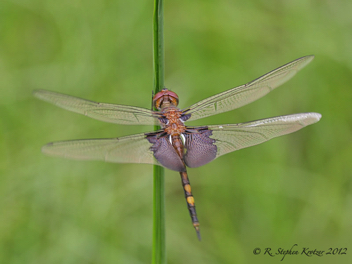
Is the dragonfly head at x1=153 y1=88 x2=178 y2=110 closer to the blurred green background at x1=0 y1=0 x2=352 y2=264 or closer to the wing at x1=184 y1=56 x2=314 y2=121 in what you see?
the wing at x1=184 y1=56 x2=314 y2=121

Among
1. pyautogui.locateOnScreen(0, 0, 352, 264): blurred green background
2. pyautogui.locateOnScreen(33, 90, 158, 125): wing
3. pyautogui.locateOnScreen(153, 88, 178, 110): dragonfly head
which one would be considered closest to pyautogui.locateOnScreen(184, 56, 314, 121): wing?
pyautogui.locateOnScreen(153, 88, 178, 110): dragonfly head

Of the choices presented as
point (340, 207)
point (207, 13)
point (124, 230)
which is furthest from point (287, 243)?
point (207, 13)

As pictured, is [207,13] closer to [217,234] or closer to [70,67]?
[70,67]

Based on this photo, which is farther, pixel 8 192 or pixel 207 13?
pixel 207 13

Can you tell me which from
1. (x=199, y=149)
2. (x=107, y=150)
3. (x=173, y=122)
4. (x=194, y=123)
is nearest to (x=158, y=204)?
(x=107, y=150)

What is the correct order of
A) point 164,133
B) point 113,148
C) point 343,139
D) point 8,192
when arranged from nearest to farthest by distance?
point 113,148 → point 164,133 → point 8,192 → point 343,139

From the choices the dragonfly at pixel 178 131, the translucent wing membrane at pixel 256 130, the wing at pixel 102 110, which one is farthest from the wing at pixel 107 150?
the translucent wing membrane at pixel 256 130

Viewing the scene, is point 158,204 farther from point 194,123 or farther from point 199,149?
point 194,123
